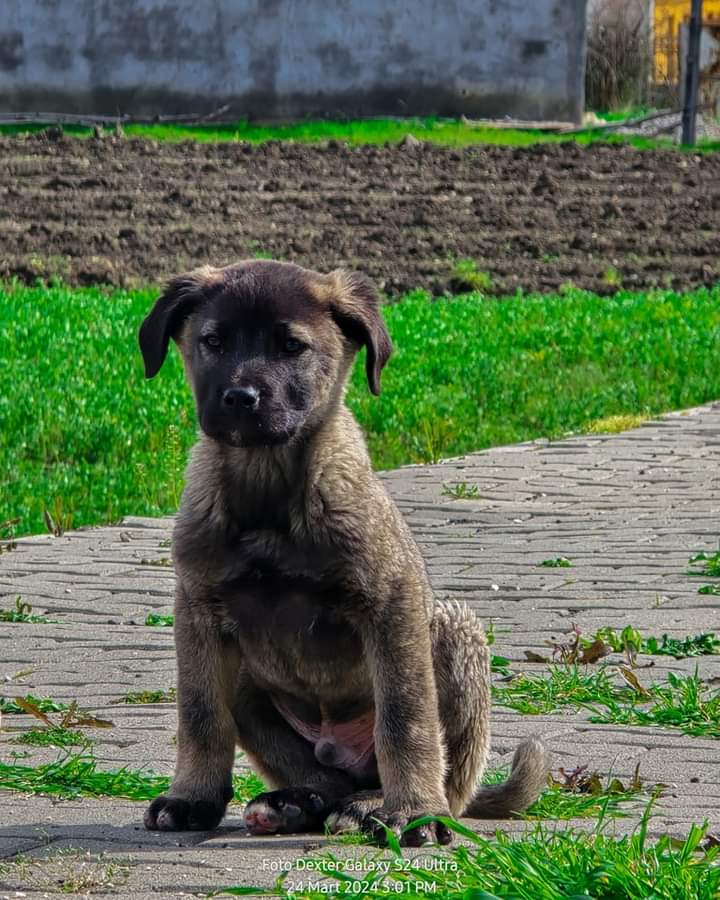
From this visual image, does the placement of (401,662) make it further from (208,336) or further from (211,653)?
(208,336)

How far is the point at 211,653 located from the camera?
5.18 metres

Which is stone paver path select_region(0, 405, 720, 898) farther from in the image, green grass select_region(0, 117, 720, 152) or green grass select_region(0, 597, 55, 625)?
green grass select_region(0, 117, 720, 152)

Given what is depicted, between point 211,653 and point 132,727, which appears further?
point 132,727

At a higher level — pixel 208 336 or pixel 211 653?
pixel 208 336

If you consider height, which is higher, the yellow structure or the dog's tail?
the yellow structure

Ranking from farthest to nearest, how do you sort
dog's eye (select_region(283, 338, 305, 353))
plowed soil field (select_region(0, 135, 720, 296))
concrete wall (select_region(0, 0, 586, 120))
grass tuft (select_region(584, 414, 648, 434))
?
concrete wall (select_region(0, 0, 586, 120))
plowed soil field (select_region(0, 135, 720, 296))
grass tuft (select_region(584, 414, 648, 434))
dog's eye (select_region(283, 338, 305, 353))

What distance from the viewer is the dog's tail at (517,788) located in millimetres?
5227

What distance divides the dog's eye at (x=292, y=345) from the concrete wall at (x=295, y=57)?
1308 inches

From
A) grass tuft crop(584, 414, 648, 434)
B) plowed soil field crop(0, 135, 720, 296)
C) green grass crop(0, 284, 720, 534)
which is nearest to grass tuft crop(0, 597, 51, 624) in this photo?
green grass crop(0, 284, 720, 534)

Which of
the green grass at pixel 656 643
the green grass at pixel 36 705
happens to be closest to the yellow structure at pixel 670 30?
the green grass at pixel 656 643

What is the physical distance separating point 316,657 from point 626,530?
5.54 meters

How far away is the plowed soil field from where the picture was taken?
877 inches

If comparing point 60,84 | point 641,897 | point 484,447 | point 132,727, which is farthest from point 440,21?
point 641,897

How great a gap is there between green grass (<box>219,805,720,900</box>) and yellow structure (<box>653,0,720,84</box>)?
45777 mm
